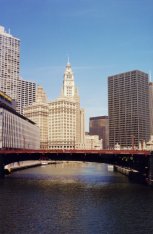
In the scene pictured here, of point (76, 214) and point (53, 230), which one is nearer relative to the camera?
point (53, 230)

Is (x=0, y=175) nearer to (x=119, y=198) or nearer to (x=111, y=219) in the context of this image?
(x=119, y=198)

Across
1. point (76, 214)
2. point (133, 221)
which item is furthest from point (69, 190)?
point (133, 221)

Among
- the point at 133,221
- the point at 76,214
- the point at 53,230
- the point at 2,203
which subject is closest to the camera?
the point at 53,230

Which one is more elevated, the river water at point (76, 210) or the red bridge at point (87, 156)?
the red bridge at point (87, 156)

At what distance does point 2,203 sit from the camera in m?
91.9

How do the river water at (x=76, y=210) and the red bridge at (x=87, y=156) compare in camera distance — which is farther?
the red bridge at (x=87, y=156)

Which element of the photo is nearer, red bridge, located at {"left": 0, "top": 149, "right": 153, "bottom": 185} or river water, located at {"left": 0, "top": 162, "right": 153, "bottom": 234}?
river water, located at {"left": 0, "top": 162, "right": 153, "bottom": 234}

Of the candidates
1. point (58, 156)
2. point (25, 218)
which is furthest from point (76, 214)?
point (58, 156)

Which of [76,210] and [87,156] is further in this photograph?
[87,156]

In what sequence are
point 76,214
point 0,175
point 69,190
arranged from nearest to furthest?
point 76,214
point 69,190
point 0,175

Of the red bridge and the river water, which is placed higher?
the red bridge

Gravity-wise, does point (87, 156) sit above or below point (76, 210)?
above

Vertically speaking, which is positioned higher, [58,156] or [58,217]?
[58,156]

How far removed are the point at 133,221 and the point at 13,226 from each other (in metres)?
23.2
